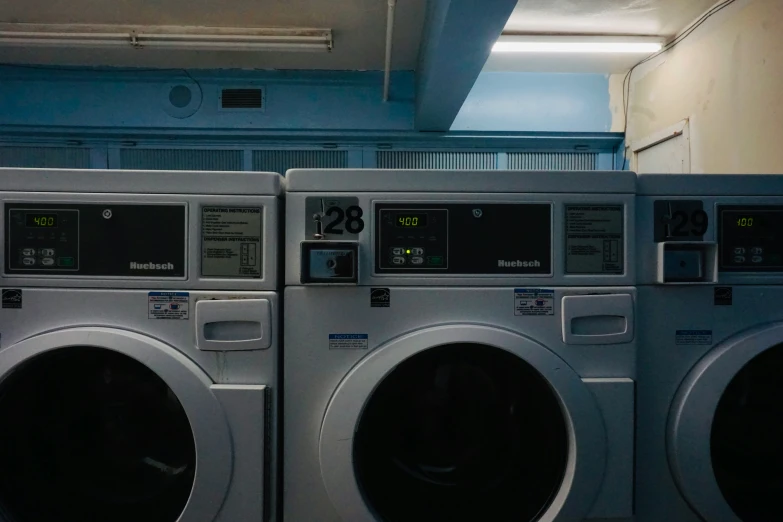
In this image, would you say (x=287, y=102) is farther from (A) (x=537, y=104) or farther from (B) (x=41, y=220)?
(B) (x=41, y=220)

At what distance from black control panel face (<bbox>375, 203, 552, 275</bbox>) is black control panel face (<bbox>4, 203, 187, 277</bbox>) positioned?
37 cm

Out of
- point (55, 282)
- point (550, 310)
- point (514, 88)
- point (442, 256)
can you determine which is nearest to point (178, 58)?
point (514, 88)

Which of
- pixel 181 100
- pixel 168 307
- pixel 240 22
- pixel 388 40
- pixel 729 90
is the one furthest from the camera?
pixel 181 100

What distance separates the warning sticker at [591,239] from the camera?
0.89 meters

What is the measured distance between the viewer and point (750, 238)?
0.92 meters

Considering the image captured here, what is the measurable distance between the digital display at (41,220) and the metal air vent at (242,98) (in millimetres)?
1750

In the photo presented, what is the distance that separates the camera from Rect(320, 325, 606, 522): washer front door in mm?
840

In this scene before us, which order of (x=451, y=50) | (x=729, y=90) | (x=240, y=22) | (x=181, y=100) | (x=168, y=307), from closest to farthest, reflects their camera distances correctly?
(x=168, y=307) < (x=451, y=50) < (x=729, y=90) < (x=240, y=22) < (x=181, y=100)

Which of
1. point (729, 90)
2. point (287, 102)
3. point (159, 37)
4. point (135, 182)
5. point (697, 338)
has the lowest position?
point (697, 338)

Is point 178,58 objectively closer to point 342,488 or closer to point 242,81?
point 242,81

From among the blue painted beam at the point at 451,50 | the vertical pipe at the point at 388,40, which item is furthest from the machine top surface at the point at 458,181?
the vertical pipe at the point at 388,40

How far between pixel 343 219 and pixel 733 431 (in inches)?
34.4

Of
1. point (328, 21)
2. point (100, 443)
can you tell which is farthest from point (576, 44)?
point (100, 443)

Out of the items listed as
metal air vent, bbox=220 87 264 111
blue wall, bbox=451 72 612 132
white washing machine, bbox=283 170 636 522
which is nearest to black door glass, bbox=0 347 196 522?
white washing machine, bbox=283 170 636 522
